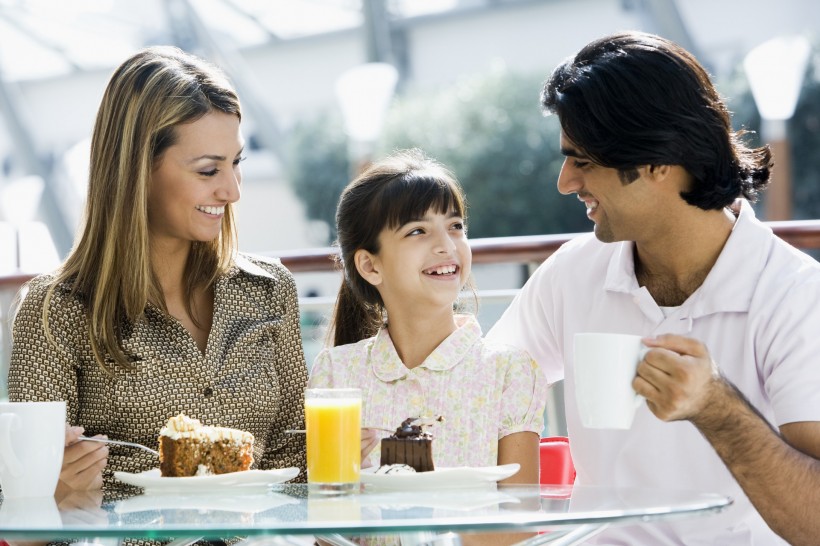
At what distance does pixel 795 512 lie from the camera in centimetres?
158

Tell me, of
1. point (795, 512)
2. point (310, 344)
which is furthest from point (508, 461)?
point (310, 344)

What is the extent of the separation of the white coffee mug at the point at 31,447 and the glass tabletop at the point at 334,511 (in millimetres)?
22

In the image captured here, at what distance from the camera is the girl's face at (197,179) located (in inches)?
81.5

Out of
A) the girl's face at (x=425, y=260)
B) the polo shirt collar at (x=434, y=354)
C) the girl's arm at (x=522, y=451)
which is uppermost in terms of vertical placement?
the girl's face at (x=425, y=260)

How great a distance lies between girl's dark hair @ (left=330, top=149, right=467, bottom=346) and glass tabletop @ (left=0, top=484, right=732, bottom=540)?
71cm

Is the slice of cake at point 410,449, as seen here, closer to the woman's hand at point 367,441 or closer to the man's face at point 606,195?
the woman's hand at point 367,441

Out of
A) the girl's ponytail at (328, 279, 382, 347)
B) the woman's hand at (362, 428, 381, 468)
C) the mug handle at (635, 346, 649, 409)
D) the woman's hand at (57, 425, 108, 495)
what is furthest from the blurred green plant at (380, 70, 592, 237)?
the mug handle at (635, 346, 649, 409)

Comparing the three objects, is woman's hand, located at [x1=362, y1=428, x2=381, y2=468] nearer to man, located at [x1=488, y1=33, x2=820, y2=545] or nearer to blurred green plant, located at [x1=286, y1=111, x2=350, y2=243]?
man, located at [x1=488, y1=33, x2=820, y2=545]

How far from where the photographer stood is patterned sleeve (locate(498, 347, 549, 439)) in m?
2.00

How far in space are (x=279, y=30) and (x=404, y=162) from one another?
16319 mm

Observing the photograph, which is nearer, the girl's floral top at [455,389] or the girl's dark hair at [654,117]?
the girl's dark hair at [654,117]

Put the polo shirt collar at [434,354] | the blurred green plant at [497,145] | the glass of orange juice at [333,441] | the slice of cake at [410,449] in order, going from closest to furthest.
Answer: the glass of orange juice at [333,441], the slice of cake at [410,449], the polo shirt collar at [434,354], the blurred green plant at [497,145]

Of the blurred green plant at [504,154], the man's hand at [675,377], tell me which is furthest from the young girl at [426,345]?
the blurred green plant at [504,154]

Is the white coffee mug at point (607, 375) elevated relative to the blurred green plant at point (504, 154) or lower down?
lower down
